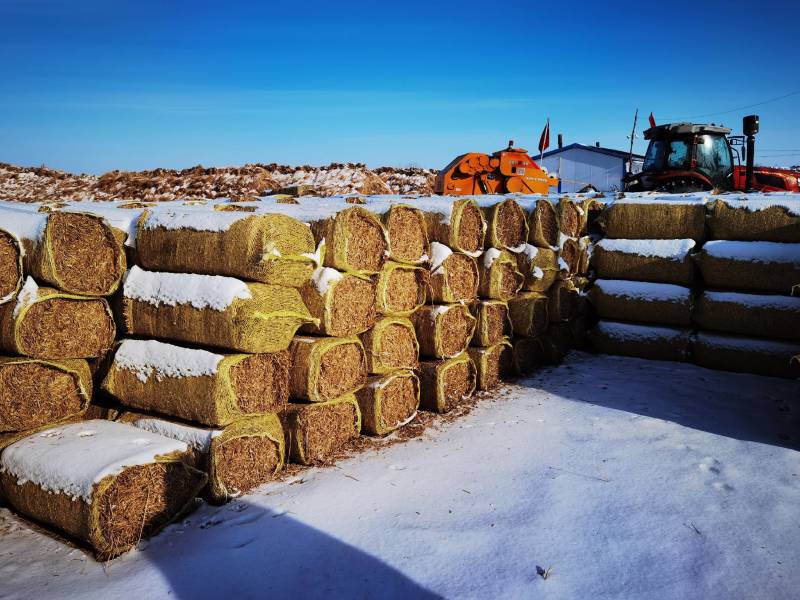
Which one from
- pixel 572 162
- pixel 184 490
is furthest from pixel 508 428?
pixel 572 162

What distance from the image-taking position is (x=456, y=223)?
616 cm

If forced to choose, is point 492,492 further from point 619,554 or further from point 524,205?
point 524,205

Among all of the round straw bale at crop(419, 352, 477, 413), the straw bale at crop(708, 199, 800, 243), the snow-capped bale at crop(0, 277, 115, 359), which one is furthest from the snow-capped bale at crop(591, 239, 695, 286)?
the snow-capped bale at crop(0, 277, 115, 359)

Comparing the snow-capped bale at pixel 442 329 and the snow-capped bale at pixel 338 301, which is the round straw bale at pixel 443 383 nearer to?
the snow-capped bale at pixel 442 329

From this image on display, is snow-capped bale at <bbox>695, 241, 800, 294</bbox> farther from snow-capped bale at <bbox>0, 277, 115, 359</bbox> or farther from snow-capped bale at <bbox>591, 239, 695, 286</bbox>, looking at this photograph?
snow-capped bale at <bbox>0, 277, 115, 359</bbox>

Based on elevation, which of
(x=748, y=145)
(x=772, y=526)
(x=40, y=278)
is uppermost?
(x=748, y=145)

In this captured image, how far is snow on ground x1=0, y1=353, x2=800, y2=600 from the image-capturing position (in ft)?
10.6

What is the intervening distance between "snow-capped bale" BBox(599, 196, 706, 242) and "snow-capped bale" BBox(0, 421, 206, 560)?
681 cm

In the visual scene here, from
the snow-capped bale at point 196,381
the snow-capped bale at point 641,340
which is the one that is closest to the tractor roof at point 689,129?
the snow-capped bale at point 641,340

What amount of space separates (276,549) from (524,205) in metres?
5.63

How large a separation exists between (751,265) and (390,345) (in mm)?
4857

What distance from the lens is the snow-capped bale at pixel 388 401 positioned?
17.6 ft

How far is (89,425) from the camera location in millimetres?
4305

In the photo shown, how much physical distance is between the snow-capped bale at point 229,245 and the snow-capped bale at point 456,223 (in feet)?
6.20
